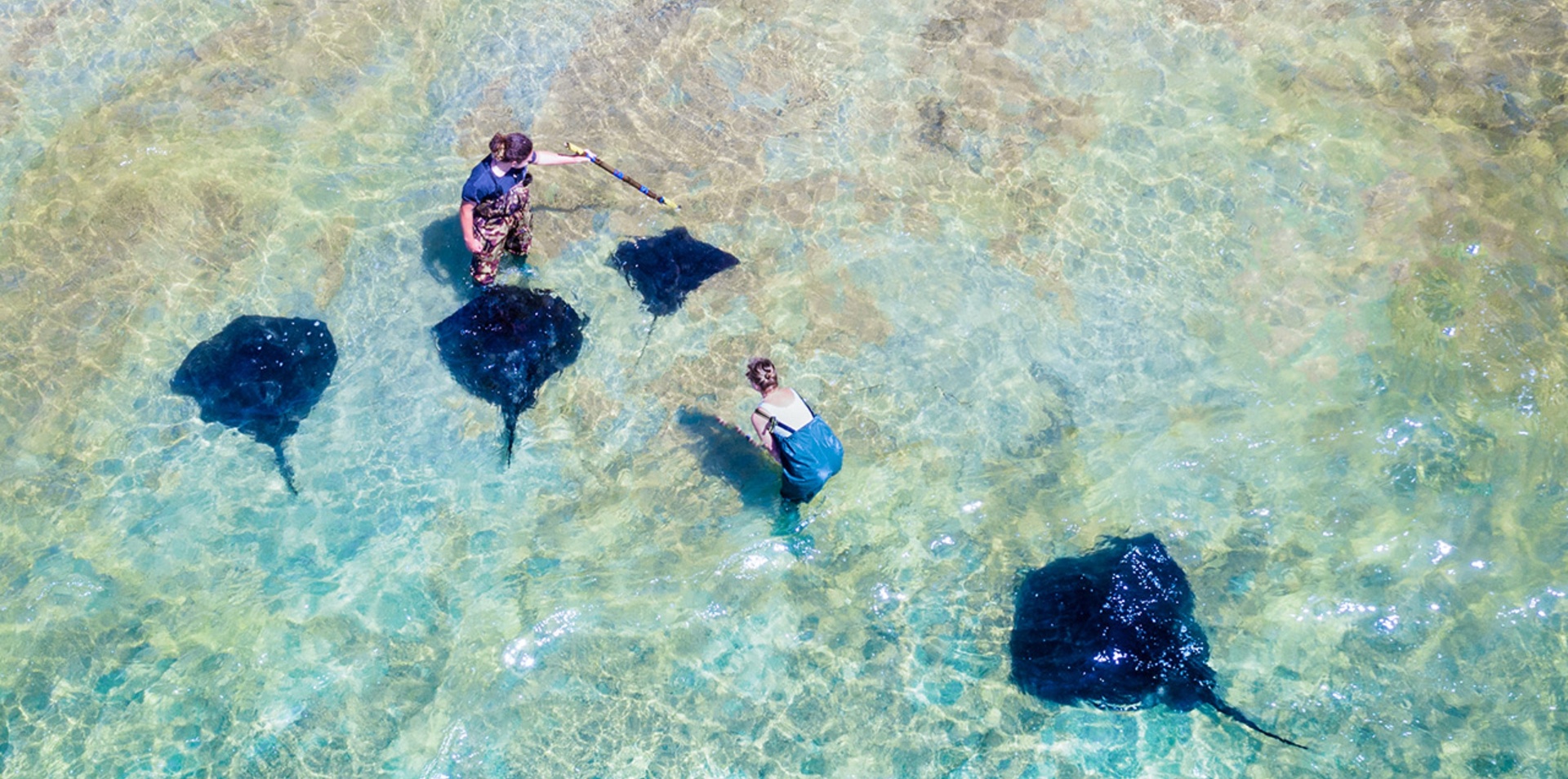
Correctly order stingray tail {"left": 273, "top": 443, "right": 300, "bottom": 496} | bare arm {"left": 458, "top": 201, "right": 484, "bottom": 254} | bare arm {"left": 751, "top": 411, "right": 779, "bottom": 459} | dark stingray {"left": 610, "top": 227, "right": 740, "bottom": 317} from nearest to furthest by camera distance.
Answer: bare arm {"left": 751, "top": 411, "right": 779, "bottom": 459}, bare arm {"left": 458, "top": 201, "right": 484, "bottom": 254}, stingray tail {"left": 273, "top": 443, "right": 300, "bottom": 496}, dark stingray {"left": 610, "top": 227, "right": 740, "bottom": 317}

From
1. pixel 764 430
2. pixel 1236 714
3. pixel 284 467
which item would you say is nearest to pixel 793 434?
pixel 764 430

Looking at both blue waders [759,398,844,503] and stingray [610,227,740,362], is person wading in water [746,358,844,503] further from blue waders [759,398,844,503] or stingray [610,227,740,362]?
stingray [610,227,740,362]

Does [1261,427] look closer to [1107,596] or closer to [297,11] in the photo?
[1107,596]

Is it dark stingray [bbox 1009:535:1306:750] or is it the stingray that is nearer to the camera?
dark stingray [bbox 1009:535:1306:750]

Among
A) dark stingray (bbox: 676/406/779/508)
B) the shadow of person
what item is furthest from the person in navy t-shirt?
dark stingray (bbox: 676/406/779/508)

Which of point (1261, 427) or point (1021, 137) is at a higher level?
point (1021, 137)

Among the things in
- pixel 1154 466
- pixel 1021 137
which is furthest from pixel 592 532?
pixel 1021 137

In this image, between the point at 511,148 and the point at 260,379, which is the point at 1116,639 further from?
the point at 260,379
